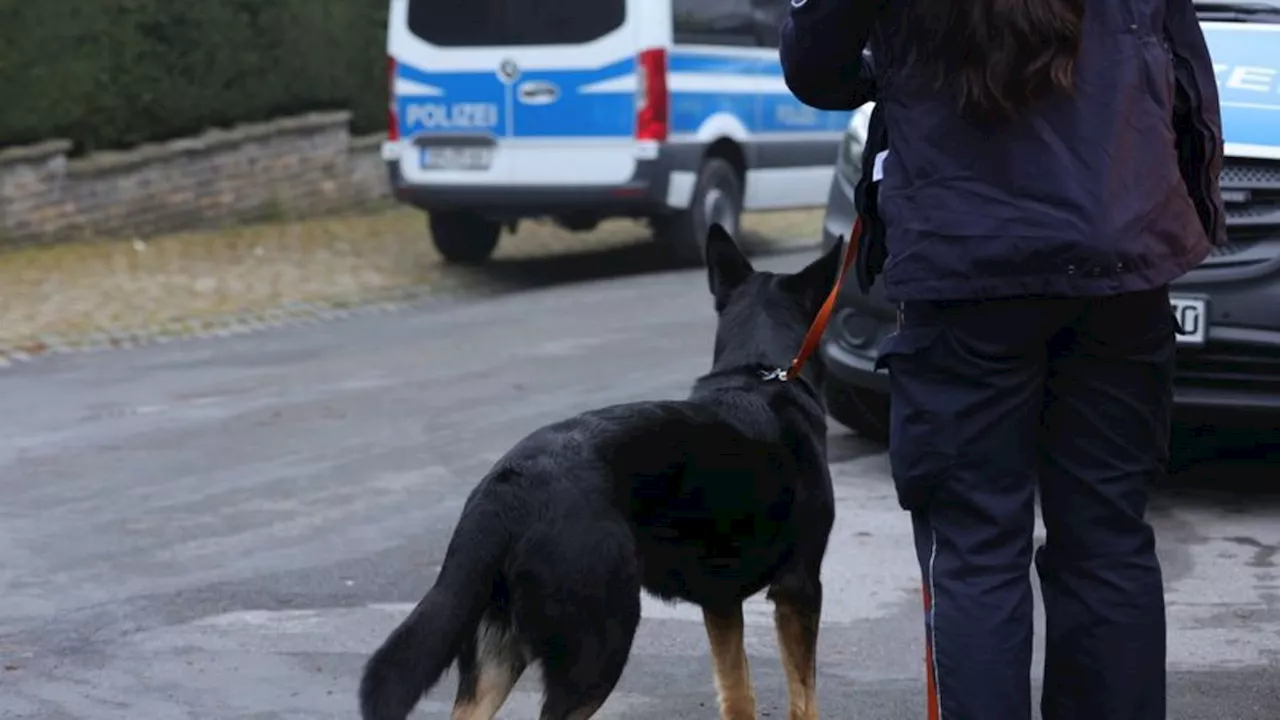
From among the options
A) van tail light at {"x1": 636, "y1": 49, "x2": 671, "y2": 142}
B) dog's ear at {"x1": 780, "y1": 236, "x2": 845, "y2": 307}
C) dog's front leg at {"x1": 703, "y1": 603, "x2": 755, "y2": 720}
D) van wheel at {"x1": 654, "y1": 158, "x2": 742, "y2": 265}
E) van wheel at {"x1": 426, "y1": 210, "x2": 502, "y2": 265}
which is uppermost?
dog's ear at {"x1": 780, "y1": 236, "x2": 845, "y2": 307}

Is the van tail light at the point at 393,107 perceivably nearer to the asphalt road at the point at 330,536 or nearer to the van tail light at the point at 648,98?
the van tail light at the point at 648,98

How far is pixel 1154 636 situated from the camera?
3387 millimetres

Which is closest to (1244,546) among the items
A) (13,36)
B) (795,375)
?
(795,375)

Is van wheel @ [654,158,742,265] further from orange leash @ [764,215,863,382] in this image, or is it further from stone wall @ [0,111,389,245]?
orange leash @ [764,215,863,382]

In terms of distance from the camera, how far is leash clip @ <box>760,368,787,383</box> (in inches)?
173

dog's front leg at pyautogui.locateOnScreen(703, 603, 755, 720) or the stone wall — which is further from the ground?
dog's front leg at pyautogui.locateOnScreen(703, 603, 755, 720)

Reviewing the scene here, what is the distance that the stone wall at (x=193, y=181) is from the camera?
13523mm

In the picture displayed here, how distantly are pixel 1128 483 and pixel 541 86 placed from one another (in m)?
9.71

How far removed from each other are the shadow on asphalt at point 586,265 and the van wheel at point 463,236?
121 millimetres

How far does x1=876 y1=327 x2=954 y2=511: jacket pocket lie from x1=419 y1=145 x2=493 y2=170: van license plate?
380 inches

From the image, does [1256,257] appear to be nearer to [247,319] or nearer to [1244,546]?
[1244,546]

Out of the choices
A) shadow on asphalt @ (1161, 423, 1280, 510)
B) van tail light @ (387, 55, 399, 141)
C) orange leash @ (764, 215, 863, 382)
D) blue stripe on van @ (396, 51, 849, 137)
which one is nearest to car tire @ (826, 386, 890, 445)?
shadow on asphalt @ (1161, 423, 1280, 510)

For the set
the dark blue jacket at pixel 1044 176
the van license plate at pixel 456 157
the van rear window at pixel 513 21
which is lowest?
the van license plate at pixel 456 157

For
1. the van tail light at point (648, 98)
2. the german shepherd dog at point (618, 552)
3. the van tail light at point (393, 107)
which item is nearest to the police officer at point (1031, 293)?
the german shepherd dog at point (618, 552)
